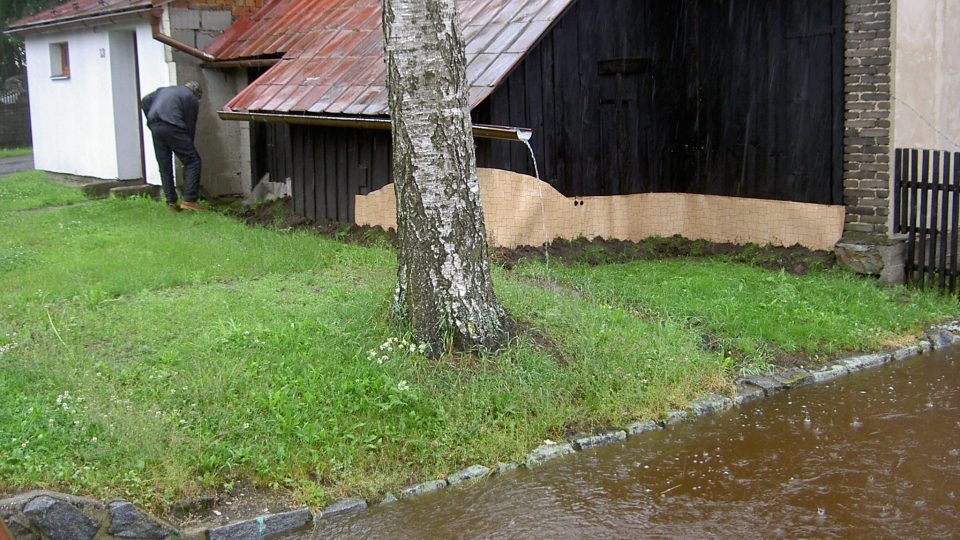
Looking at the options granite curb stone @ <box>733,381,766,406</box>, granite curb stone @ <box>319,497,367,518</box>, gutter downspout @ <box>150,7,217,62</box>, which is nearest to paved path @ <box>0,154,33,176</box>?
gutter downspout @ <box>150,7,217,62</box>

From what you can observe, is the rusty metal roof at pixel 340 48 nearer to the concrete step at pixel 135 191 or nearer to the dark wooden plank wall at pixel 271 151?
the dark wooden plank wall at pixel 271 151

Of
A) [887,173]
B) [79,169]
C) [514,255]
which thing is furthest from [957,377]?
[79,169]

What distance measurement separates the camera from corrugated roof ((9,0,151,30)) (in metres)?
15.3

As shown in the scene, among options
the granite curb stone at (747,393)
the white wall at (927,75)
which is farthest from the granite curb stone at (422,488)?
the white wall at (927,75)

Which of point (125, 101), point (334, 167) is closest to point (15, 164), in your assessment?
point (125, 101)

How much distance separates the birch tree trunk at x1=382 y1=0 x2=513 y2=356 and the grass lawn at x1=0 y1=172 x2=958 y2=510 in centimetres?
30

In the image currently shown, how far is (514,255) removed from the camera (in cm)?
1071

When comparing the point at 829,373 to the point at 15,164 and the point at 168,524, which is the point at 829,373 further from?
the point at 15,164

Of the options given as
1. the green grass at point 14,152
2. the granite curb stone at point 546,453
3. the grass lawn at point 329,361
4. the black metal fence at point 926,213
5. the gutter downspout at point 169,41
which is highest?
the gutter downspout at point 169,41

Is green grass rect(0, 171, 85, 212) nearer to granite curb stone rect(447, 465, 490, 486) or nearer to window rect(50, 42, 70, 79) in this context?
window rect(50, 42, 70, 79)

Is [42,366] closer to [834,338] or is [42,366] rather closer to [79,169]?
[834,338]

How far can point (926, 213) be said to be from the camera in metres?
10.1

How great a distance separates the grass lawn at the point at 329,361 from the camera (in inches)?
240

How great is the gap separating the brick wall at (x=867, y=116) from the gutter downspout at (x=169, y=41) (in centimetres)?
881
